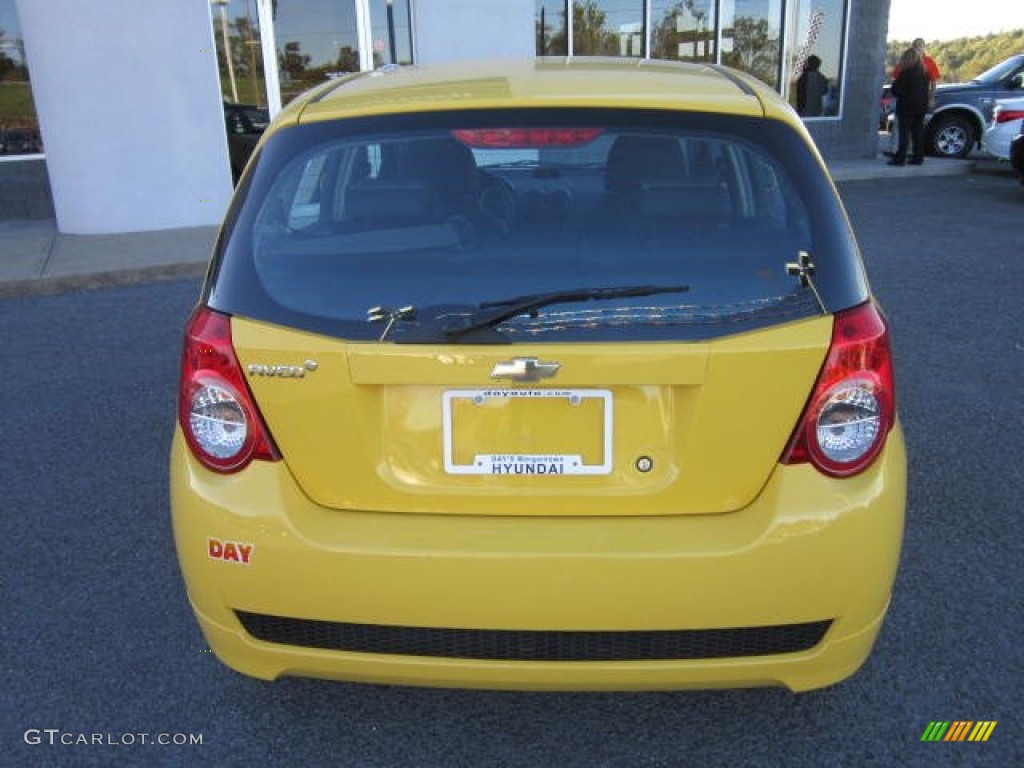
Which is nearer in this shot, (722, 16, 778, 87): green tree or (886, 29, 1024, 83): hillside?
(722, 16, 778, 87): green tree

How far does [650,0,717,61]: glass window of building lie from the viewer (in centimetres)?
1477

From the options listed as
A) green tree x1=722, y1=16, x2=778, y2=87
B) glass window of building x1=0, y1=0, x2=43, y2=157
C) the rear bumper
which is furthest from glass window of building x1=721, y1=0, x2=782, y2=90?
the rear bumper

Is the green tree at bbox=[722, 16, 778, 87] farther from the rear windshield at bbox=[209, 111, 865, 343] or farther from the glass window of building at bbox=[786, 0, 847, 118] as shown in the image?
the rear windshield at bbox=[209, 111, 865, 343]

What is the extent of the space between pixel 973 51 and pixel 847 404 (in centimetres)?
9132

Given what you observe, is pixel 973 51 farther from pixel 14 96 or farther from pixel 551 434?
pixel 551 434

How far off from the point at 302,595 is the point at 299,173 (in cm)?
106

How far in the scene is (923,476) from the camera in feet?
13.1

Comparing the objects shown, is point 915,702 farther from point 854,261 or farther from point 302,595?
point 302,595

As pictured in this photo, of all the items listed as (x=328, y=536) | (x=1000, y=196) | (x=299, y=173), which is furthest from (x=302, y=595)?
(x=1000, y=196)

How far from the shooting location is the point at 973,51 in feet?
260

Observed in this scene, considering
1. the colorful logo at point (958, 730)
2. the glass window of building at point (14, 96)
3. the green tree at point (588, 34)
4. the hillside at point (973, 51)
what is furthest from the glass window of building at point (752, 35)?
the hillside at point (973, 51)

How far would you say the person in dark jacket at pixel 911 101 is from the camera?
13.9m

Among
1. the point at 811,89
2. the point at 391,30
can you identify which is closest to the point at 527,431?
the point at 391,30

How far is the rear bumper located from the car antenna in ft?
1.36
